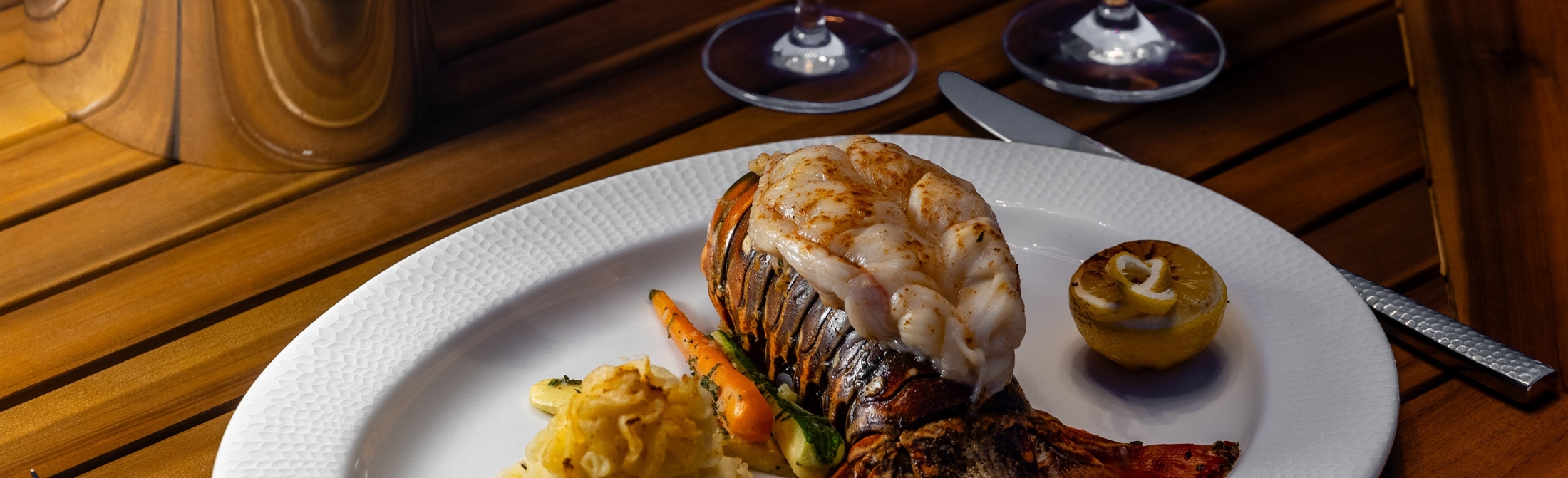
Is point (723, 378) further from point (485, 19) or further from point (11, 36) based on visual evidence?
point (11, 36)

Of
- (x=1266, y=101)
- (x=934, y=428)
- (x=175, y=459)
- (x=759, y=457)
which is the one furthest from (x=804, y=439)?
(x=1266, y=101)

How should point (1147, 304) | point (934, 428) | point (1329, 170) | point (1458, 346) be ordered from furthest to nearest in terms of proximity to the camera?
point (1329, 170) < point (1458, 346) < point (1147, 304) < point (934, 428)

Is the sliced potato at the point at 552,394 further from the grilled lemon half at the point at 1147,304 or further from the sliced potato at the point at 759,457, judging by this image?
the grilled lemon half at the point at 1147,304

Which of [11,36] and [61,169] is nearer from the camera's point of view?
[61,169]

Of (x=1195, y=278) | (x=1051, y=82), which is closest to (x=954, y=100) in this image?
(x=1051, y=82)

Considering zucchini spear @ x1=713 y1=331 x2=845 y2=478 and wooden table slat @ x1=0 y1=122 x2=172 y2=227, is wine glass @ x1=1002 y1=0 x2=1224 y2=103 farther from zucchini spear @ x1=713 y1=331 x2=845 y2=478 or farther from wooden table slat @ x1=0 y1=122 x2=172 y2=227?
wooden table slat @ x1=0 y1=122 x2=172 y2=227

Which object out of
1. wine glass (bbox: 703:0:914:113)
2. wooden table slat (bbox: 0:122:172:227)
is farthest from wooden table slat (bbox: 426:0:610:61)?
wooden table slat (bbox: 0:122:172:227)

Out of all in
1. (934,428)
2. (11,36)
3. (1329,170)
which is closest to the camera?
(934,428)

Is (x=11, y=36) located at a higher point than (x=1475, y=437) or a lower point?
higher
